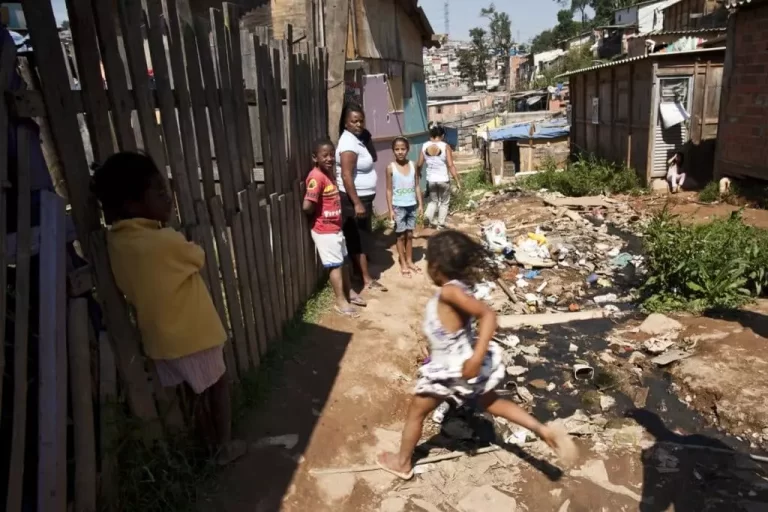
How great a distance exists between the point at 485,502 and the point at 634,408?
174 centimetres

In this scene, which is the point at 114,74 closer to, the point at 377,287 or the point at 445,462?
the point at 445,462

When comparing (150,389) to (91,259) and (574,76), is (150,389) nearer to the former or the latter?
(91,259)

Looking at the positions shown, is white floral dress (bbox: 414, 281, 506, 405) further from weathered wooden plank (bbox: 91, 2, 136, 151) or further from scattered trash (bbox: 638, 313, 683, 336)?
scattered trash (bbox: 638, 313, 683, 336)

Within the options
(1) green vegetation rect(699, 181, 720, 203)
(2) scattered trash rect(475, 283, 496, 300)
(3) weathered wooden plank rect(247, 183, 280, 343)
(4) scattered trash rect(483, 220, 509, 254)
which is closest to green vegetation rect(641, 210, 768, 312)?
(2) scattered trash rect(475, 283, 496, 300)

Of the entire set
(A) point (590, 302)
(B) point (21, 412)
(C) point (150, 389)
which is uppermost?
(B) point (21, 412)

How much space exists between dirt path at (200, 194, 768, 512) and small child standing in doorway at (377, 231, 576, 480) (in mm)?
297

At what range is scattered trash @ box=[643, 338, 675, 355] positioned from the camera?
4.70 meters

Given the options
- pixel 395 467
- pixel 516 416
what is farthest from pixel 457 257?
pixel 395 467

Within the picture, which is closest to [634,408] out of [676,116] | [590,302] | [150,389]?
[590,302]

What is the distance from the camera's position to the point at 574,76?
16391 mm

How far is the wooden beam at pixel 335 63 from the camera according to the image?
5660mm

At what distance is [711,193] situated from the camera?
10453mm

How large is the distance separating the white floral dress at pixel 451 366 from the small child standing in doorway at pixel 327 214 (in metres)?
2.15

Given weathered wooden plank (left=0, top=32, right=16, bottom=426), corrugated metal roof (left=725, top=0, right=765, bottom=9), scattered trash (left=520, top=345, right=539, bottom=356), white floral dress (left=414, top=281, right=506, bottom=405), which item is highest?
corrugated metal roof (left=725, top=0, right=765, bottom=9)
